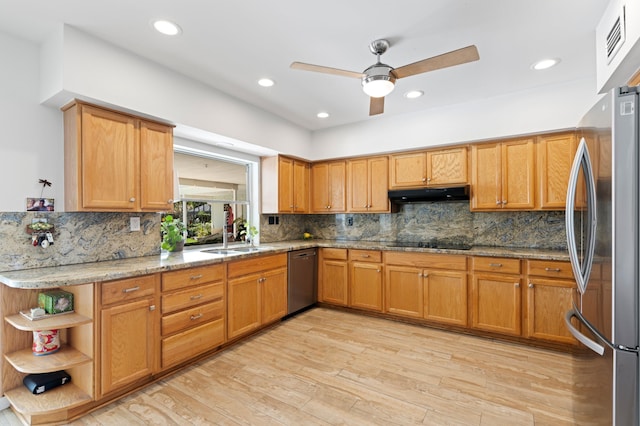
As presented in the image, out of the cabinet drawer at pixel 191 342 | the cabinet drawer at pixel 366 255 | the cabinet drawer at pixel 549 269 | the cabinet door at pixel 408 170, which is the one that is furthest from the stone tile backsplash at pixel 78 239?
the cabinet drawer at pixel 549 269

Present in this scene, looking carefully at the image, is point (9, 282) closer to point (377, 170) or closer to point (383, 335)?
point (383, 335)

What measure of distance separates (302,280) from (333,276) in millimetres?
445

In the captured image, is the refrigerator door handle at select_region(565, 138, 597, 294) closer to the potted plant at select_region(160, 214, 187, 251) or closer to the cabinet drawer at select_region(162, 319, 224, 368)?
the cabinet drawer at select_region(162, 319, 224, 368)

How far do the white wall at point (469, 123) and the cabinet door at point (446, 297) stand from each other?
5.21ft

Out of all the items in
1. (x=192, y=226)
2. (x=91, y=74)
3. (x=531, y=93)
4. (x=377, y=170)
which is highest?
(x=531, y=93)

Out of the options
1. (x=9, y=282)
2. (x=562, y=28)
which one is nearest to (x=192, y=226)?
(x=9, y=282)

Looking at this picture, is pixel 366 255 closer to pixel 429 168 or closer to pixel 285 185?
pixel 429 168

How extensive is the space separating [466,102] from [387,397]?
319 cm

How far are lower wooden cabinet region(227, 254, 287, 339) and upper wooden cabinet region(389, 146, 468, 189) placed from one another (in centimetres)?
186

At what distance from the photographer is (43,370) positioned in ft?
6.24

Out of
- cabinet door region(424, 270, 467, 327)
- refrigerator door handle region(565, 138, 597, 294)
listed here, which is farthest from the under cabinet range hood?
refrigerator door handle region(565, 138, 597, 294)

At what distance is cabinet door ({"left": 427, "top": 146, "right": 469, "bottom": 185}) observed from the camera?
3610mm

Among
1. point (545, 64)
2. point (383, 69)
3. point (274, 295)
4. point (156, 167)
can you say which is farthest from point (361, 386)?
point (545, 64)

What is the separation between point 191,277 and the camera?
259cm
